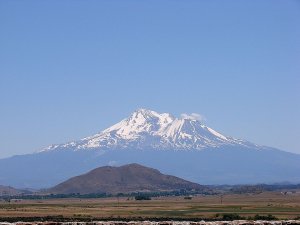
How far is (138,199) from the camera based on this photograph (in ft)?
521

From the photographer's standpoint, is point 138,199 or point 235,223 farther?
point 138,199

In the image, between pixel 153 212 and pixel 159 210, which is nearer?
pixel 153 212

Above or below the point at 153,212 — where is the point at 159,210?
above

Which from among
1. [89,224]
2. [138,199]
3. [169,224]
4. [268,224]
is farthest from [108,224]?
[138,199]

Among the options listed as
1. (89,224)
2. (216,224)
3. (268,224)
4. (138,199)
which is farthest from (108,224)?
(138,199)

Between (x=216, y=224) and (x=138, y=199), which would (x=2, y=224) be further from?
(x=138, y=199)

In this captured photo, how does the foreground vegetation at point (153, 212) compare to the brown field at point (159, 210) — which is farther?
the brown field at point (159, 210)

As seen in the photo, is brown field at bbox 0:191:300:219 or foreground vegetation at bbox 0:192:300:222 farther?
brown field at bbox 0:191:300:219

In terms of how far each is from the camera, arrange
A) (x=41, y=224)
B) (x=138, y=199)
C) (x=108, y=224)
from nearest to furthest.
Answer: (x=41, y=224)
(x=108, y=224)
(x=138, y=199)

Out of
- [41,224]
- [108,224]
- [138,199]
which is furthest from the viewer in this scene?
[138,199]

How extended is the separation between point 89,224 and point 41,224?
4.76m

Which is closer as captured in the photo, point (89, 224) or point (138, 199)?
point (89, 224)

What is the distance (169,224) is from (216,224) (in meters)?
3.77

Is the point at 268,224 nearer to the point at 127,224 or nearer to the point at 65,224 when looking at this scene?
the point at 127,224
